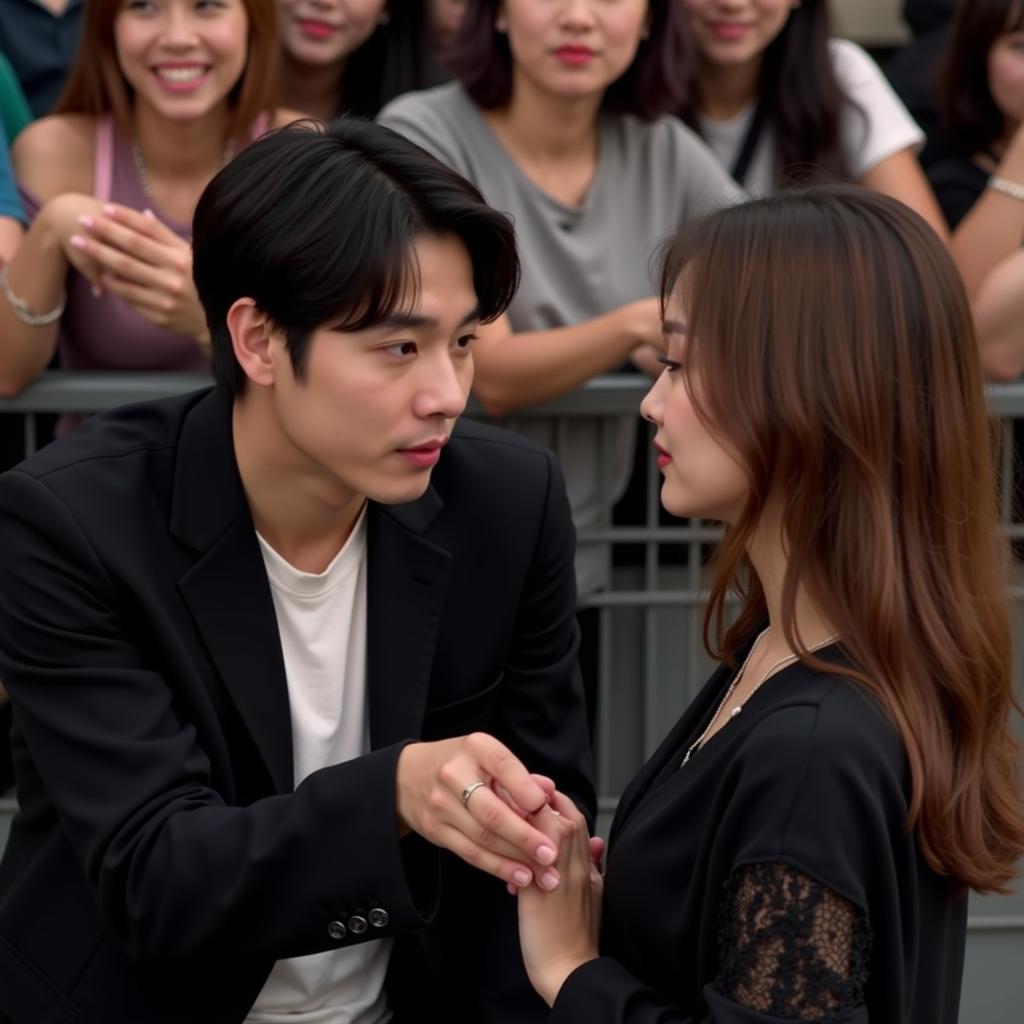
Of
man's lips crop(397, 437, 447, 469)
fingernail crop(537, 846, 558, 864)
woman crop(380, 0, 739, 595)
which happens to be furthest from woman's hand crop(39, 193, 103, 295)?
fingernail crop(537, 846, 558, 864)

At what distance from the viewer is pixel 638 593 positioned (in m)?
3.38

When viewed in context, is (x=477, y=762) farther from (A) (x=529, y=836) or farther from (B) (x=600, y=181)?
(B) (x=600, y=181)

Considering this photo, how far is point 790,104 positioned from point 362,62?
0.98 meters

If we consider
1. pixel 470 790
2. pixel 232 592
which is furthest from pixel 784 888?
pixel 232 592

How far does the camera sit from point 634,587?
352cm

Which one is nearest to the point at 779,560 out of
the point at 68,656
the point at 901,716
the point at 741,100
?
the point at 901,716

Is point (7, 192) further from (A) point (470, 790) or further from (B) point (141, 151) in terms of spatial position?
(A) point (470, 790)

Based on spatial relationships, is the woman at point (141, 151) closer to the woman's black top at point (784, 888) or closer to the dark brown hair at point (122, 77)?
the dark brown hair at point (122, 77)

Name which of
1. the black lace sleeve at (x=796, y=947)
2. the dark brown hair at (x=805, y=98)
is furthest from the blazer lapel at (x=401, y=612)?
the dark brown hair at (x=805, y=98)

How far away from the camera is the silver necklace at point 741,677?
2.03m

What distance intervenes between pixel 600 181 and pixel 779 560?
72.2 inches

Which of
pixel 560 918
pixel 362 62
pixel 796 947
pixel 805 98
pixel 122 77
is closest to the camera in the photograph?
pixel 796 947

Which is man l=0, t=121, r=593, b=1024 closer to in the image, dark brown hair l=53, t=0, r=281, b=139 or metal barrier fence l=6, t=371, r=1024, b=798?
metal barrier fence l=6, t=371, r=1024, b=798

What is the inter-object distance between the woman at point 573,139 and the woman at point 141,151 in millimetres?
337
